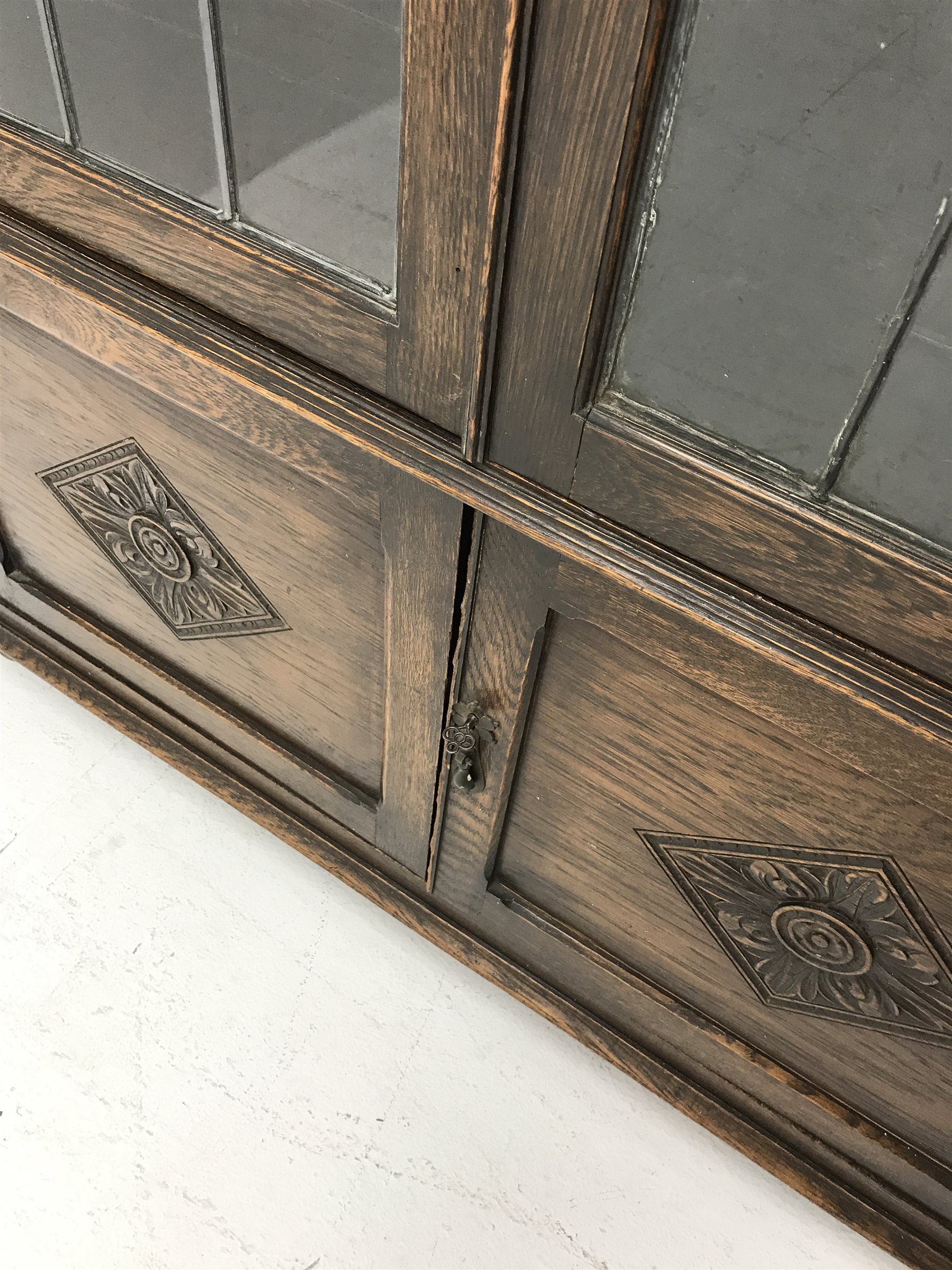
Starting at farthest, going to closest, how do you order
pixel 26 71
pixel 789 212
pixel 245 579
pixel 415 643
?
pixel 245 579 < pixel 415 643 < pixel 26 71 < pixel 789 212

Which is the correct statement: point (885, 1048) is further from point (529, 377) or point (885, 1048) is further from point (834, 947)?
point (529, 377)

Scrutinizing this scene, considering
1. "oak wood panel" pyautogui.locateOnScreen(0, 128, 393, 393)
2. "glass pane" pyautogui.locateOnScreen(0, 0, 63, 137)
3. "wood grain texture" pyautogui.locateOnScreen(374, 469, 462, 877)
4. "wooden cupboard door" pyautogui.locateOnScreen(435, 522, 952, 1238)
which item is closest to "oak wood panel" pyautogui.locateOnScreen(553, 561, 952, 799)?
"wooden cupboard door" pyautogui.locateOnScreen(435, 522, 952, 1238)

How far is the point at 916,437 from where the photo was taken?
0.49m

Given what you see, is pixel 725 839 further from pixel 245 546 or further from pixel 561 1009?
pixel 245 546

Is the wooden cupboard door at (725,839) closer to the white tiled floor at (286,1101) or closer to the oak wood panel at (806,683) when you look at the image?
the oak wood panel at (806,683)

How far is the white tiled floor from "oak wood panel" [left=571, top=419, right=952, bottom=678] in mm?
712

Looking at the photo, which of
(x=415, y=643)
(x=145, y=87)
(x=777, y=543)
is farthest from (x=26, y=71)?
(x=777, y=543)

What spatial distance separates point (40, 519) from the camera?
107 cm

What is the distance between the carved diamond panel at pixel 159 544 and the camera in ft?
2.96

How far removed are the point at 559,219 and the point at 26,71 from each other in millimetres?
427

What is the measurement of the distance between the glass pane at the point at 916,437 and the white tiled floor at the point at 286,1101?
79 cm

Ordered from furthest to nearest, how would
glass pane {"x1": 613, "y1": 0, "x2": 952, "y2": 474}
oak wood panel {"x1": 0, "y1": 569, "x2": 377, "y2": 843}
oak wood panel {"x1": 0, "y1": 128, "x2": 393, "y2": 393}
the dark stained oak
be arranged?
oak wood panel {"x1": 0, "y1": 569, "x2": 377, "y2": 843} → oak wood panel {"x1": 0, "y1": 128, "x2": 393, "y2": 393} → the dark stained oak → glass pane {"x1": 613, "y1": 0, "x2": 952, "y2": 474}

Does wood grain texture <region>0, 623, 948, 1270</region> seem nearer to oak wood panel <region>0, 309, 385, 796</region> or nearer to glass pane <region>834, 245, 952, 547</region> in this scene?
oak wood panel <region>0, 309, 385, 796</region>

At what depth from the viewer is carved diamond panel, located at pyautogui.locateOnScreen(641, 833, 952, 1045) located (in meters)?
0.70
